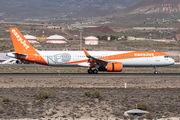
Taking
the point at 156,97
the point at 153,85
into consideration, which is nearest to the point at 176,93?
the point at 156,97

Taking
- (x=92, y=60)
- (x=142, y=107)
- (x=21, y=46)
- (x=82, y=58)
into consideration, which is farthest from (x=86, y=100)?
(x=21, y=46)

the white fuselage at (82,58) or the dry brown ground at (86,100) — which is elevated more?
the white fuselage at (82,58)

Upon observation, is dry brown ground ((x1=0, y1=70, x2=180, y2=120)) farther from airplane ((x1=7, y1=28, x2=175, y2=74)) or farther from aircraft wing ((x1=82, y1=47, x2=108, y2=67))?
airplane ((x1=7, y1=28, x2=175, y2=74))

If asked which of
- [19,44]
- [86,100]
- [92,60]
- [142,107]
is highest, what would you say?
[19,44]

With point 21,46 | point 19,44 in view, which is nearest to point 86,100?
point 21,46

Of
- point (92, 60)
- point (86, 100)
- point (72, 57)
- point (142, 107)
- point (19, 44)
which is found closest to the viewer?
point (142, 107)

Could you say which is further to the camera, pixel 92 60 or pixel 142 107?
pixel 92 60

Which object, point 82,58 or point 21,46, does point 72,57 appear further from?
point 21,46

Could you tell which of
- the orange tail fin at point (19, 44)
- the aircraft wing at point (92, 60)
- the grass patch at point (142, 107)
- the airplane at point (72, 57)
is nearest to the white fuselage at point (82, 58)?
the airplane at point (72, 57)

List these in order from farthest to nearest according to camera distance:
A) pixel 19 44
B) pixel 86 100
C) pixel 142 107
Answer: pixel 19 44
pixel 86 100
pixel 142 107

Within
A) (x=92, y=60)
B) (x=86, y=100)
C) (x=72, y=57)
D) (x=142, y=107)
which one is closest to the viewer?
(x=142, y=107)

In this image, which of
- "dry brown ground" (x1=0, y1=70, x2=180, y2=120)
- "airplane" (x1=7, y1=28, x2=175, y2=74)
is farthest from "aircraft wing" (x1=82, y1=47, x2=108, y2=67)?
"dry brown ground" (x1=0, y1=70, x2=180, y2=120)

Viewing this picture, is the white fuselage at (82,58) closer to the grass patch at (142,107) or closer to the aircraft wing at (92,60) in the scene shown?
the aircraft wing at (92,60)

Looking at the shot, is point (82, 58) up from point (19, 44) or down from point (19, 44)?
down
